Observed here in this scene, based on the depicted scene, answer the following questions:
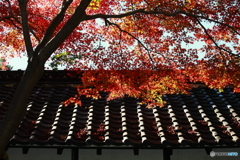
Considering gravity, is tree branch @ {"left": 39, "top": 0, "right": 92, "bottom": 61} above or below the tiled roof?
above

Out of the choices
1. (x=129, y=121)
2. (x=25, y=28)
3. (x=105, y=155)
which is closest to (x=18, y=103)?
(x=25, y=28)

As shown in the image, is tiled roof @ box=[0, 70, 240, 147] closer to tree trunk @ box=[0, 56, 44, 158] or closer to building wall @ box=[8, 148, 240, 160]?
building wall @ box=[8, 148, 240, 160]

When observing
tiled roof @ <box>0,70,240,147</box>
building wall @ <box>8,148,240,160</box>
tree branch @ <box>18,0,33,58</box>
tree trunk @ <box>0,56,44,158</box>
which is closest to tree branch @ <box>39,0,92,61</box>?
tree trunk @ <box>0,56,44,158</box>

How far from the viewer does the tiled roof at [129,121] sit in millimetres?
7453

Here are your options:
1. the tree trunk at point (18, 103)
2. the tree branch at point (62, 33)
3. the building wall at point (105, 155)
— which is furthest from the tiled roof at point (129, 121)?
the tree branch at point (62, 33)

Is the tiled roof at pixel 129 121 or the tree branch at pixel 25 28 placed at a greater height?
the tree branch at pixel 25 28

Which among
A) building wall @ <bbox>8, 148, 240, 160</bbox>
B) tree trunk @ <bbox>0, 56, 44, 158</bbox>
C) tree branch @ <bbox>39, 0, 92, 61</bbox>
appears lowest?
building wall @ <bbox>8, 148, 240, 160</bbox>

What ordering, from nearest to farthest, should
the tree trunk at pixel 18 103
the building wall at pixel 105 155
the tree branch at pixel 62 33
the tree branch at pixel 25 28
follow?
the tree trunk at pixel 18 103, the tree branch at pixel 62 33, the tree branch at pixel 25 28, the building wall at pixel 105 155

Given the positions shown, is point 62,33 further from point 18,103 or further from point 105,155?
point 105,155

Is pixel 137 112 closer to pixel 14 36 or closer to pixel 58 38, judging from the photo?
pixel 58 38

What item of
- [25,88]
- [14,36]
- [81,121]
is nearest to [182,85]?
[81,121]

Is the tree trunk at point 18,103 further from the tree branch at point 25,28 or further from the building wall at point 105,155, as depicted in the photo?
the building wall at point 105,155

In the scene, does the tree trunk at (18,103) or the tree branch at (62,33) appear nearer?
the tree trunk at (18,103)

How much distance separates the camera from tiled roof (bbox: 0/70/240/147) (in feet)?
24.5
